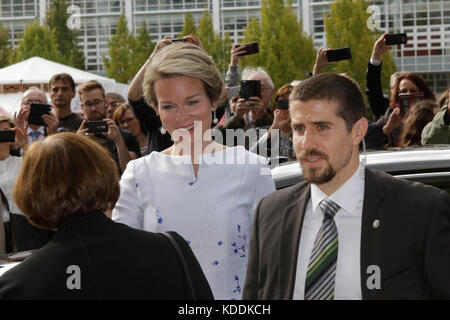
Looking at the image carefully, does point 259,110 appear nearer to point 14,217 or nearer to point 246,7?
point 14,217

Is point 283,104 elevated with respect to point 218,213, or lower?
elevated

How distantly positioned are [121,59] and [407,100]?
1562 inches

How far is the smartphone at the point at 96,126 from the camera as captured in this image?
213 inches

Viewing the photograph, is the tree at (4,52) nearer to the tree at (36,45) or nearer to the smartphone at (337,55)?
the tree at (36,45)

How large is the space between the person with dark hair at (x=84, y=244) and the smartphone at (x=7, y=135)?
3.71 metres

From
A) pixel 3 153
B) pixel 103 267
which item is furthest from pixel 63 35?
pixel 103 267

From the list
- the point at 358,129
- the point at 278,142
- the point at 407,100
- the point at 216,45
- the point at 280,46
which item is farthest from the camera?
the point at 216,45

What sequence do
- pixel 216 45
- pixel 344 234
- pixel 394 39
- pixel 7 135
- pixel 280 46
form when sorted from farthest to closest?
1. pixel 216 45
2. pixel 280 46
3. pixel 394 39
4. pixel 7 135
5. pixel 344 234

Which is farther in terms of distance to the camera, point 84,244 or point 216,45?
point 216,45

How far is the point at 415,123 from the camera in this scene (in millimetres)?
6039

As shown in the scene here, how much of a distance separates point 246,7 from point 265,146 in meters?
53.9

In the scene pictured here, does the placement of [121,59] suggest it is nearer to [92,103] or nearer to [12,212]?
[92,103]

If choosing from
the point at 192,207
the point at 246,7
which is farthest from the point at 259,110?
the point at 246,7

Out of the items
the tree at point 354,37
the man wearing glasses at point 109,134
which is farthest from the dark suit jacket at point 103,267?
the tree at point 354,37
